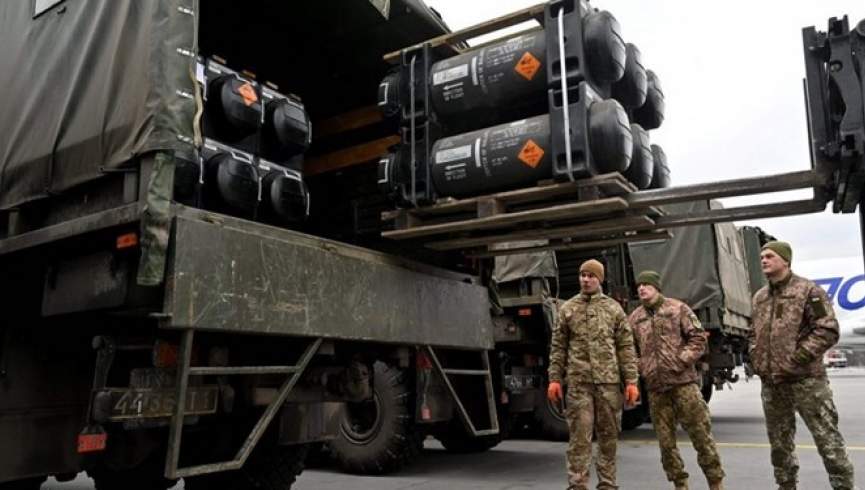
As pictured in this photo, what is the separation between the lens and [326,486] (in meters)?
5.99

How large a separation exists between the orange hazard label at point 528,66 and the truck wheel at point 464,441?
15.2ft

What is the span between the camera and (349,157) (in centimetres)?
571

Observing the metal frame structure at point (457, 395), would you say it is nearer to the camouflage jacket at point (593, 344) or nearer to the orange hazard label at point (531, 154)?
the camouflage jacket at point (593, 344)

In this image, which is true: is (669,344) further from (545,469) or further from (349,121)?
(349,121)

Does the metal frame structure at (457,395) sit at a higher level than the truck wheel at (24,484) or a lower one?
higher

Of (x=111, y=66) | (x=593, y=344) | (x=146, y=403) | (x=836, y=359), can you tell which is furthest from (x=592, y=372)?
(x=836, y=359)

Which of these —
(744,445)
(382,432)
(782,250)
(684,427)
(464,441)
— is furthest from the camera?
(744,445)

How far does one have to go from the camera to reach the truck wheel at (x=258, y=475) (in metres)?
4.27

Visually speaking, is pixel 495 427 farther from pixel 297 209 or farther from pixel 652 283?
pixel 297 209

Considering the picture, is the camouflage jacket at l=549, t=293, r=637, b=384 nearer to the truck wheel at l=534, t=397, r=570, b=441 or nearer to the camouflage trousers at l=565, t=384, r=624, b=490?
the camouflage trousers at l=565, t=384, r=624, b=490

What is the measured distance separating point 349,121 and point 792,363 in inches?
144

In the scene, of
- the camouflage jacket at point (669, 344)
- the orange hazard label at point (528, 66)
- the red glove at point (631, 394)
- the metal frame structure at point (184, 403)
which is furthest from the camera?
the camouflage jacket at point (669, 344)

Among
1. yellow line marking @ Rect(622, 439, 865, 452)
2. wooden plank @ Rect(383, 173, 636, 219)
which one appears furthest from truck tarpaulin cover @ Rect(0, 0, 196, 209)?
yellow line marking @ Rect(622, 439, 865, 452)

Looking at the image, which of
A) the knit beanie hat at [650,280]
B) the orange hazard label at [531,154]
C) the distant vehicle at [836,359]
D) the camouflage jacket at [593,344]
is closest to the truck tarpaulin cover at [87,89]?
the orange hazard label at [531,154]
